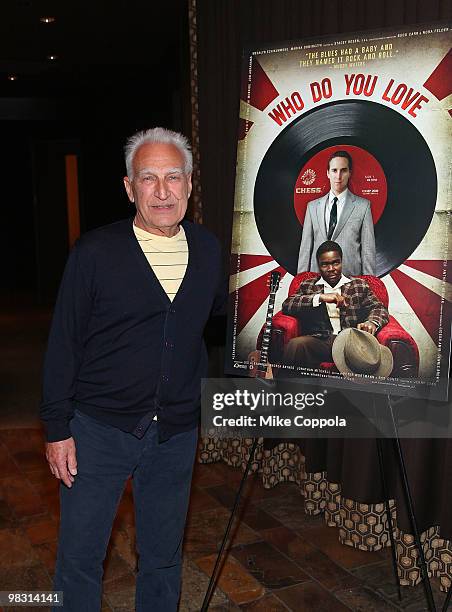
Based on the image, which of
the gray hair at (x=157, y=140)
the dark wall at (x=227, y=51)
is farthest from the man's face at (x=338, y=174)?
the dark wall at (x=227, y=51)

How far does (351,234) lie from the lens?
1973 mm

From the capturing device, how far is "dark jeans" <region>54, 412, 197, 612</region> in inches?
67.6

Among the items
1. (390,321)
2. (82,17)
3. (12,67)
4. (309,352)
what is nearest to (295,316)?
(309,352)

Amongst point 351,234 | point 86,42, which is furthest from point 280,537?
point 86,42

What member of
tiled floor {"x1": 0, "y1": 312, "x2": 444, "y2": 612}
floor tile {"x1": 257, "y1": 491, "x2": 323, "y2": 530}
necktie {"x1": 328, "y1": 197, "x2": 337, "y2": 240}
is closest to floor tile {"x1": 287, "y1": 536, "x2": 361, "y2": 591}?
tiled floor {"x1": 0, "y1": 312, "x2": 444, "y2": 612}

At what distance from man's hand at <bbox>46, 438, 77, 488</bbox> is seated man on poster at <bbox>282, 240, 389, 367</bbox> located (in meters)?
0.71

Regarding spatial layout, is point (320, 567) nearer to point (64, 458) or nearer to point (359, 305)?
point (359, 305)

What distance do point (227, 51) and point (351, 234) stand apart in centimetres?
162

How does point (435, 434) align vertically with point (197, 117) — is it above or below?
below

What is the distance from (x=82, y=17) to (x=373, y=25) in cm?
343

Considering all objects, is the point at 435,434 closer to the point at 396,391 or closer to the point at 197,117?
the point at 396,391

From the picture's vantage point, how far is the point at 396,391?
6.20 ft

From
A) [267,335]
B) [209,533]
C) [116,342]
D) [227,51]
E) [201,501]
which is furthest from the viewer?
[227,51]

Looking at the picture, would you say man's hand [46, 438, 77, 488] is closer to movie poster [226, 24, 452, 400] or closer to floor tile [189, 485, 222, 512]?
movie poster [226, 24, 452, 400]
